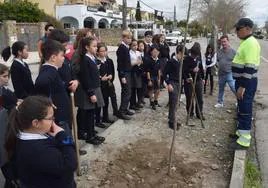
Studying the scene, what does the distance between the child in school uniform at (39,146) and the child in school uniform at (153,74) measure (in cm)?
562

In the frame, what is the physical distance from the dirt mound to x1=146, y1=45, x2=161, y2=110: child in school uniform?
8.93ft

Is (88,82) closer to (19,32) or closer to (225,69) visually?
(225,69)

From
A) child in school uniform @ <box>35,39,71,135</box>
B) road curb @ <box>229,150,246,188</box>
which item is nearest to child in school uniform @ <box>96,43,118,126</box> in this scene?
child in school uniform @ <box>35,39,71,135</box>

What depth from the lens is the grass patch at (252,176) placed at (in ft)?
15.4

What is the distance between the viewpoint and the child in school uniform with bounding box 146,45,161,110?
317 inches

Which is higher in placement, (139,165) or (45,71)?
(45,71)

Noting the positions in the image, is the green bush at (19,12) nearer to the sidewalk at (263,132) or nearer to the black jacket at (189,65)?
the sidewalk at (263,132)

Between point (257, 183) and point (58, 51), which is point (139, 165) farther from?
point (58, 51)

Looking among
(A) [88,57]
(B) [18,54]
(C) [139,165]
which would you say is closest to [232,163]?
(C) [139,165]

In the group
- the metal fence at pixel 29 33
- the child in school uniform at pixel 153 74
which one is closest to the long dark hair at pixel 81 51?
the child in school uniform at pixel 153 74

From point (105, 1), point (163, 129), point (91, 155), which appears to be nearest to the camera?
point (91, 155)

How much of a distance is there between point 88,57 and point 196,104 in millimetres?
2780

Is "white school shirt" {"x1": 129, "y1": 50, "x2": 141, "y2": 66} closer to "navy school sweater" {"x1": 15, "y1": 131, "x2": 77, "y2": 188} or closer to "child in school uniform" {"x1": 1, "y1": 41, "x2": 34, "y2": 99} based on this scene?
"child in school uniform" {"x1": 1, "y1": 41, "x2": 34, "y2": 99}

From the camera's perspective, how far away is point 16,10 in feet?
Answer: 99.2
